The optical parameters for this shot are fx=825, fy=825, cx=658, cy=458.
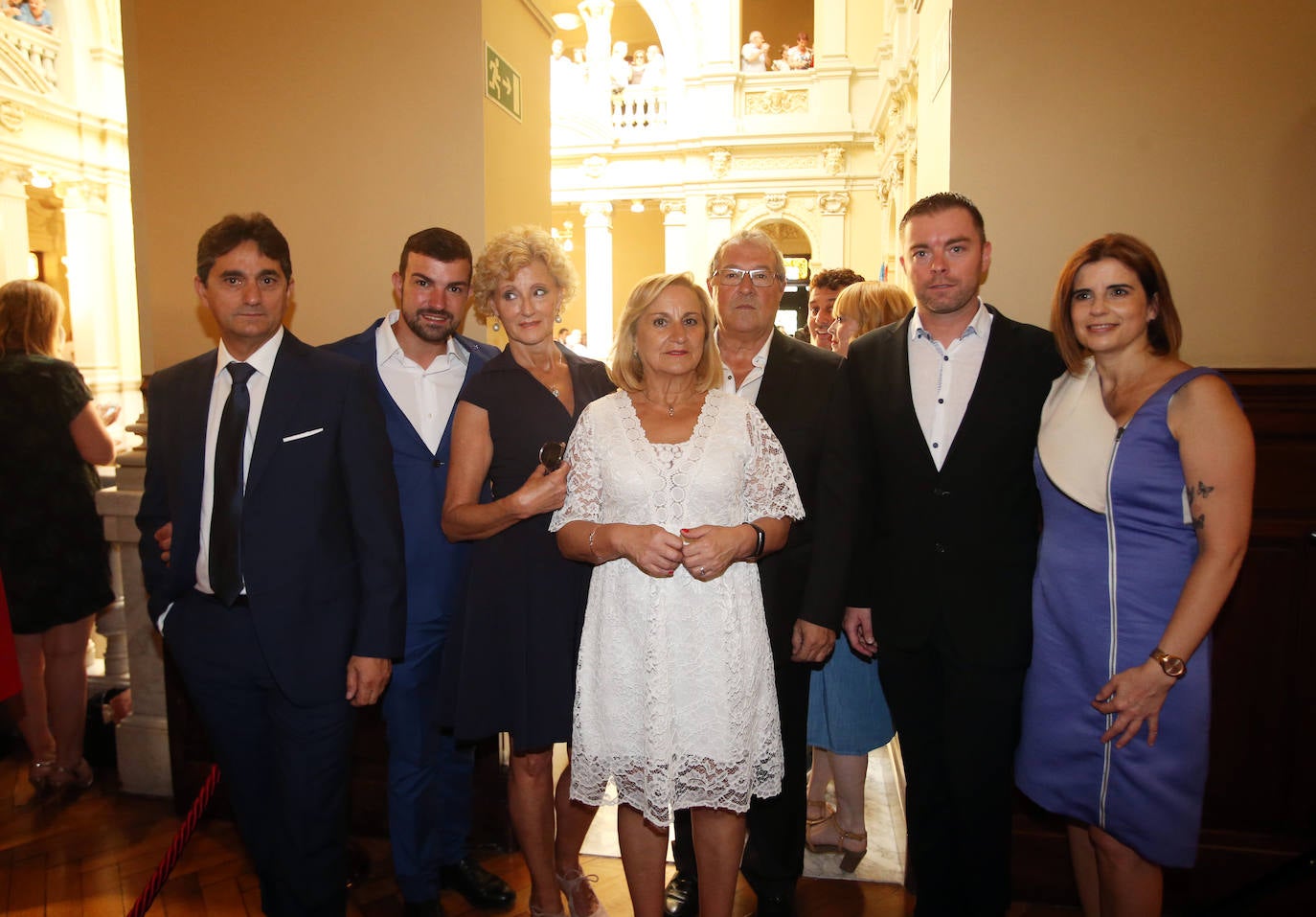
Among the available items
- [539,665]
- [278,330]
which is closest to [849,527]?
[539,665]

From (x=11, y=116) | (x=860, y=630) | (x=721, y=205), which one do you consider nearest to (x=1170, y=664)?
(x=860, y=630)

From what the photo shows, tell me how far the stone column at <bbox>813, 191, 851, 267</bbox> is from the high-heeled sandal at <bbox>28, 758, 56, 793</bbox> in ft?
44.1

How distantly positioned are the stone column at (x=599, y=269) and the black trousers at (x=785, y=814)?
1451 cm

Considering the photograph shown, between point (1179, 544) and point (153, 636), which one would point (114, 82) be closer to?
point (153, 636)

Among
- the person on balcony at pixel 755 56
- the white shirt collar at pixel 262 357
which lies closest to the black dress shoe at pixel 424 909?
the white shirt collar at pixel 262 357

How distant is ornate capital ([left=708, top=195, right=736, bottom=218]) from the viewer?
15.6 meters

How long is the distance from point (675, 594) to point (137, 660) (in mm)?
2616

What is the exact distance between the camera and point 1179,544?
1843 millimetres

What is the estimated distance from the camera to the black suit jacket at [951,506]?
212cm

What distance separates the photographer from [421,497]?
246 cm

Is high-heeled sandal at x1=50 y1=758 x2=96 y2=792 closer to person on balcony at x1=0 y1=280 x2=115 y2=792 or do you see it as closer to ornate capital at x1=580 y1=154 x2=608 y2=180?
person on balcony at x1=0 y1=280 x2=115 y2=792

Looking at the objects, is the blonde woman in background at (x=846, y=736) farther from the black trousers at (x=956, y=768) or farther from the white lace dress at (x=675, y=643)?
the white lace dress at (x=675, y=643)

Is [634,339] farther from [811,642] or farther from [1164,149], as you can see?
[1164,149]

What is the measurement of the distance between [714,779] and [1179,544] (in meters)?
1.19
